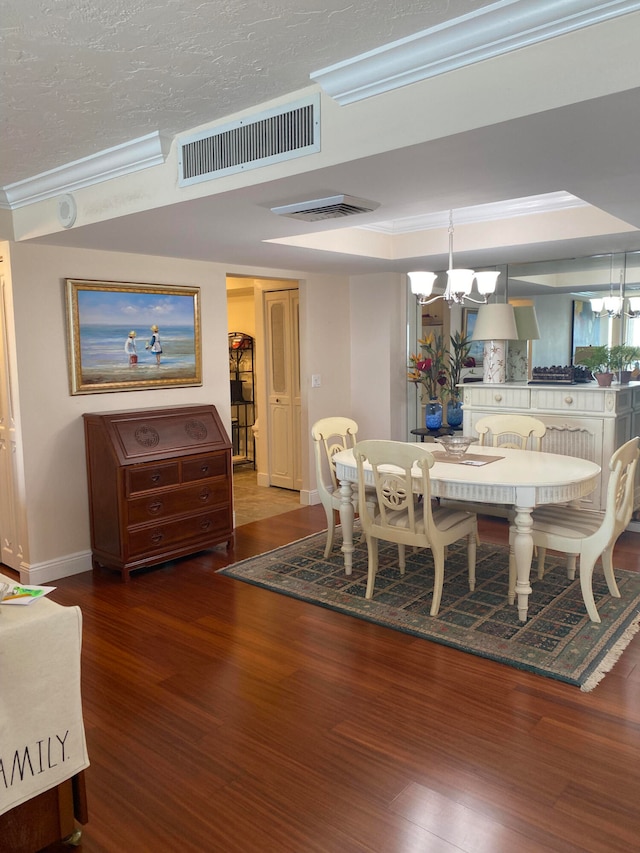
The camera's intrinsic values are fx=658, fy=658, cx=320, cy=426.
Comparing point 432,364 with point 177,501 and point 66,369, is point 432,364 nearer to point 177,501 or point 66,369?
point 177,501

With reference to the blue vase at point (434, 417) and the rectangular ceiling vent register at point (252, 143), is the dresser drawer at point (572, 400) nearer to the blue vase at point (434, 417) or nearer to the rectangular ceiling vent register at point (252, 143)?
the blue vase at point (434, 417)

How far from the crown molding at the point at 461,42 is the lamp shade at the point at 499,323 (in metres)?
3.36

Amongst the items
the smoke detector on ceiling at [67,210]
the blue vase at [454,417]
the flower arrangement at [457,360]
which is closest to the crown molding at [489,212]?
the flower arrangement at [457,360]

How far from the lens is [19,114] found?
8.30 feet

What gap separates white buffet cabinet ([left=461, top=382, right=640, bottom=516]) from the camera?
15.9ft

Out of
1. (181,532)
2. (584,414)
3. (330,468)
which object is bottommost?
(181,532)

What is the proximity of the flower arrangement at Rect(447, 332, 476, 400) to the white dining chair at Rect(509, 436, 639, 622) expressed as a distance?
2310 mm

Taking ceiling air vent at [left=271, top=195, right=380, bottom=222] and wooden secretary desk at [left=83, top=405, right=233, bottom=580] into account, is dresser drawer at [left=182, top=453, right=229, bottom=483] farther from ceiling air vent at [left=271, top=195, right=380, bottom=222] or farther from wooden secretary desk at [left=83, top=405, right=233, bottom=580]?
ceiling air vent at [left=271, top=195, right=380, bottom=222]

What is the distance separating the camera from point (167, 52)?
2053mm

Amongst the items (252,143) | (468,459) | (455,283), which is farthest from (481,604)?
(252,143)

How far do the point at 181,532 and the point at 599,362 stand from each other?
3381 mm

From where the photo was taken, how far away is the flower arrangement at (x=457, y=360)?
594 centimetres

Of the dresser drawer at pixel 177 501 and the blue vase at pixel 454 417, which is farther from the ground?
the blue vase at pixel 454 417

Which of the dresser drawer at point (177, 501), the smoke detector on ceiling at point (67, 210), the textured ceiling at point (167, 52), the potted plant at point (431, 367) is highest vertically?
the textured ceiling at point (167, 52)
